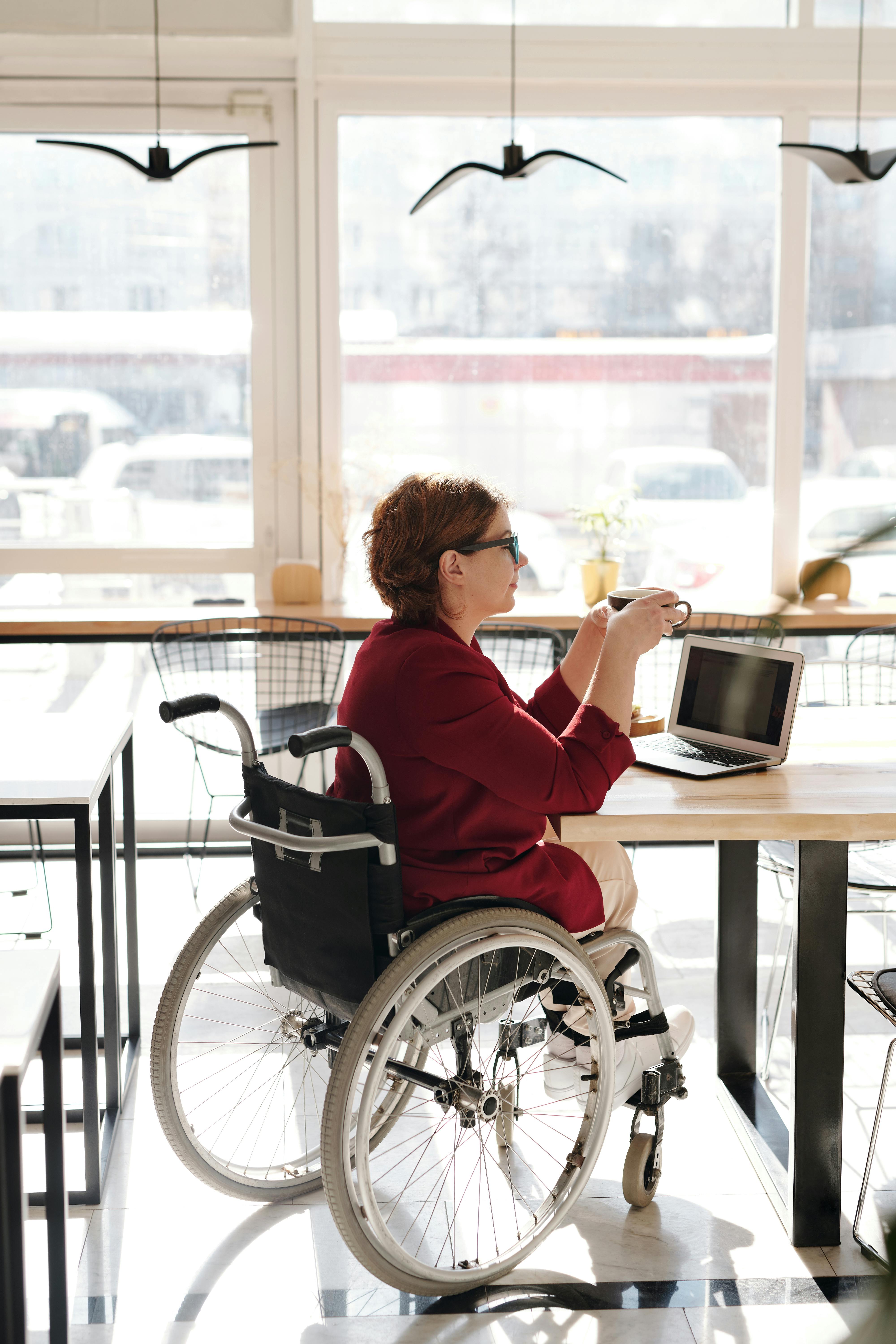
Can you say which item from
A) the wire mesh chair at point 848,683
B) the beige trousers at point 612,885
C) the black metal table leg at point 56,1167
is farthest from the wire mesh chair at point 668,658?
the black metal table leg at point 56,1167

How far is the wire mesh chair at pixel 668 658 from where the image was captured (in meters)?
3.93

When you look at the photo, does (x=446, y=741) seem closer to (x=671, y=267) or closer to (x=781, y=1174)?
(x=781, y=1174)

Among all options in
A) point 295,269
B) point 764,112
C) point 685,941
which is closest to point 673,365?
point 764,112

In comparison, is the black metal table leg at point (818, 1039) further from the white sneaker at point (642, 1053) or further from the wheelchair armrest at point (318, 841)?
the wheelchair armrest at point (318, 841)

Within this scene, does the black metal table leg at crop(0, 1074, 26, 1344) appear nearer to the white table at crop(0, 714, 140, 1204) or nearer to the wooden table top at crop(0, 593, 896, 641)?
the white table at crop(0, 714, 140, 1204)

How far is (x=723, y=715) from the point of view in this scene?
85.1 inches

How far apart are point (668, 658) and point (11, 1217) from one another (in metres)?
3.42

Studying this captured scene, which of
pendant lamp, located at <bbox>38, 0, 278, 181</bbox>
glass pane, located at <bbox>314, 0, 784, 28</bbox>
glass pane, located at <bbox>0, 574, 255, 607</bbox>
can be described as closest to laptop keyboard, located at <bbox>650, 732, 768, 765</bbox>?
pendant lamp, located at <bbox>38, 0, 278, 181</bbox>

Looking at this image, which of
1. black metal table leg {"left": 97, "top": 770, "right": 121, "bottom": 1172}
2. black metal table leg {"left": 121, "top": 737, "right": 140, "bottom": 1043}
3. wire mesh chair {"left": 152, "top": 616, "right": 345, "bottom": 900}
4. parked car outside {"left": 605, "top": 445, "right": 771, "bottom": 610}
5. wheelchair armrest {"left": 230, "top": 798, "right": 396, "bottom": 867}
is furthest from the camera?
parked car outside {"left": 605, "top": 445, "right": 771, "bottom": 610}

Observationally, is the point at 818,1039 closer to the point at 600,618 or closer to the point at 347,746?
the point at 600,618

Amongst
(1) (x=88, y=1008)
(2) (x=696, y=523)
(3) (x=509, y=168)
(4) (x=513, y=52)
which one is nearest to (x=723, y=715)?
(1) (x=88, y=1008)

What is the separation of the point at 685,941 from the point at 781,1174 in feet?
4.31

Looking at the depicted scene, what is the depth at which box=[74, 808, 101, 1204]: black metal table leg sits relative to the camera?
2076 mm

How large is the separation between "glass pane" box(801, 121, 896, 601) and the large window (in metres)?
2.14
